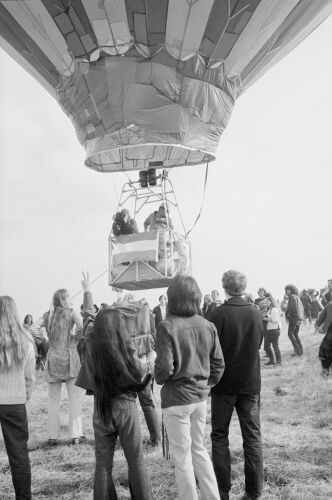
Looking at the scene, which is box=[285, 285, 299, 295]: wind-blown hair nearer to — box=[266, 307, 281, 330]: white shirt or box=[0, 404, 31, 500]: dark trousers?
box=[266, 307, 281, 330]: white shirt

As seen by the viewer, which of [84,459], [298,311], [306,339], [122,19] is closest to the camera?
[84,459]

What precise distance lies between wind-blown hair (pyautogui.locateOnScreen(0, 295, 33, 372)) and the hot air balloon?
2.92 metres

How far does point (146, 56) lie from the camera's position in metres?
7.00

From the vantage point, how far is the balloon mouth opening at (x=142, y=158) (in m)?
8.71

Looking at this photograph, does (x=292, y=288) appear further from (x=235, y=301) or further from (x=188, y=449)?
(x=188, y=449)

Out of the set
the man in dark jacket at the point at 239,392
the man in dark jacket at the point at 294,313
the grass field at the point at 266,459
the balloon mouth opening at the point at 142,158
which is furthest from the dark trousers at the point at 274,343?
the man in dark jacket at the point at 239,392

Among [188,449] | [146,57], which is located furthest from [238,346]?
[146,57]

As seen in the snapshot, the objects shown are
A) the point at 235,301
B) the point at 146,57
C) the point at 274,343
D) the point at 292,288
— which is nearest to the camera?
the point at 235,301

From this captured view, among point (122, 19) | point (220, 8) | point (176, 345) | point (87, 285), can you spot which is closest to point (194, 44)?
point (220, 8)

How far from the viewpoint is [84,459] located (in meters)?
4.75

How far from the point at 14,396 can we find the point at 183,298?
53.2 inches

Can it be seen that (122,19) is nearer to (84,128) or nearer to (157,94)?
(157,94)

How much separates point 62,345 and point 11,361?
68.9 inches

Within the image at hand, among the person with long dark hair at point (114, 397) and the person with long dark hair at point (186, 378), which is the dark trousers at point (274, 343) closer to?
the person with long dark hair at point (186, 378)
